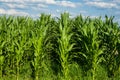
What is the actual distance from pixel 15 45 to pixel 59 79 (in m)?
2.01

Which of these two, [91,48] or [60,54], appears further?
[91,48]

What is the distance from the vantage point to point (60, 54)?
11312 millimetres

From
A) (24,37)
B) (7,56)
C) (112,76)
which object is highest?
(24,37)

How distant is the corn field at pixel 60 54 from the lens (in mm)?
11445

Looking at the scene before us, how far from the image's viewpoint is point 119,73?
1286 cm

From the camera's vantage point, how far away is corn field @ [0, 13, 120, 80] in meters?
11.4

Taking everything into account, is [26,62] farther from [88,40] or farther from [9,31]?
[88,40]

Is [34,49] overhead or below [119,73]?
overhead

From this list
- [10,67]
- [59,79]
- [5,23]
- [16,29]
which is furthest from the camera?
[5,23]

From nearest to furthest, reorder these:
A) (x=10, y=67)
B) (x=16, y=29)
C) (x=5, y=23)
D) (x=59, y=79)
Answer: (x=59, y=79) → (x=10, y=67) → (x=16, y=29) → (x=5, y=23)

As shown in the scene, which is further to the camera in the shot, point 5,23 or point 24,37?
point 5,23

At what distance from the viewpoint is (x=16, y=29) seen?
13328 millimetres

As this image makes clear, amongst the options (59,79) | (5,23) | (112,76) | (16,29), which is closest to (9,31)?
(16,29)

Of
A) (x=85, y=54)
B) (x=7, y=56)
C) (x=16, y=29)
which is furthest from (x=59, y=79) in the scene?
(x=16, y=29)
